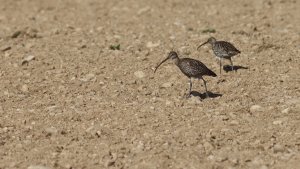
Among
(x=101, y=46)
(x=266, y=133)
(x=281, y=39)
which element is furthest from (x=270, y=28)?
(x=266, y=133)

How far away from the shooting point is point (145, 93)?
572 inches

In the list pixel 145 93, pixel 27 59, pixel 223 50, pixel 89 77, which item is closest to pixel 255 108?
pixel 145 93

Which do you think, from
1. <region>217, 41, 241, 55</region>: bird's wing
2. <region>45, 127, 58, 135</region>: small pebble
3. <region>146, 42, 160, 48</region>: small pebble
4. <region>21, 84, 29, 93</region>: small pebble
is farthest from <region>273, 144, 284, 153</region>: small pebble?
<region>146, 42, 160, 48</region>: small pebble

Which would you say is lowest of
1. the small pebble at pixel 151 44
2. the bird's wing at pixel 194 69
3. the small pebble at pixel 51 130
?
the small pebble at pixel 151 44

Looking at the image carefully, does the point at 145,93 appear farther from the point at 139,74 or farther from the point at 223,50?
the point at 223,50

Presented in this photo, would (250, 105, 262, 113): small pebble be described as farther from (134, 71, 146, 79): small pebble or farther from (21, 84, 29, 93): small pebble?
(21, 84, 29, 93): small pebble

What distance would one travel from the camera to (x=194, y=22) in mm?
Answer: 21625

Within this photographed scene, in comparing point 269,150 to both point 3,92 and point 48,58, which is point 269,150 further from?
point 48,58

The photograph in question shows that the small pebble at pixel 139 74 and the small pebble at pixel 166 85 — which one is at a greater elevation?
the small pebble at pixel 139 74

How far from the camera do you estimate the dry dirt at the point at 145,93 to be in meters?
11.4

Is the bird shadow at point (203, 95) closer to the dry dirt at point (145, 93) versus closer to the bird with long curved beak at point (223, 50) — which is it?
the dry dirt at point (145, 93)

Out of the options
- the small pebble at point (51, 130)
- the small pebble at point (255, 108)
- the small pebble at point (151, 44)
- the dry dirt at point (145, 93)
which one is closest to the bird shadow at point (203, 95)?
the dry dirt at point (145, 93)

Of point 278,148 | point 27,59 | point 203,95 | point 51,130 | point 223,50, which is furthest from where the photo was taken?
point 27,59

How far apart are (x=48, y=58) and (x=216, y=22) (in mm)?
6360
